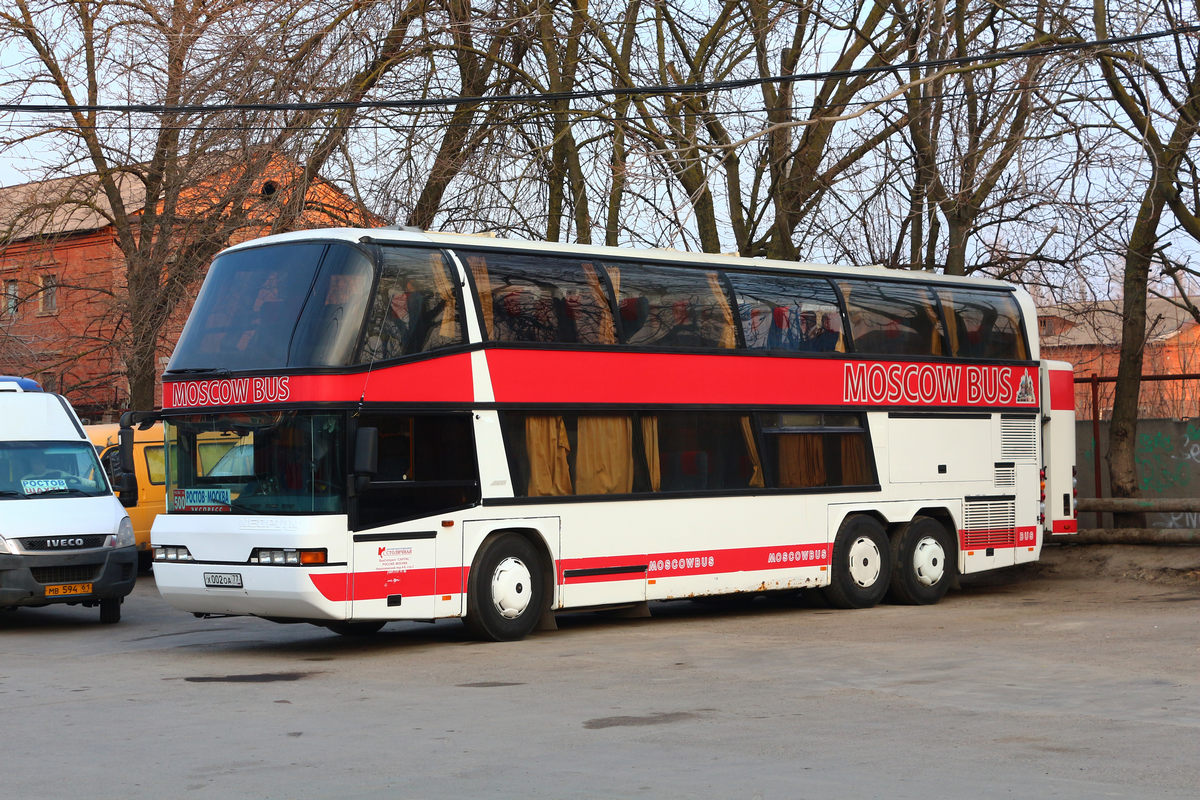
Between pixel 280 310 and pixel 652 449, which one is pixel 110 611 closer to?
pixel 280 310

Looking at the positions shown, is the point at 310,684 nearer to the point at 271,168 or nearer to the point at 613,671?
the point at 613,671

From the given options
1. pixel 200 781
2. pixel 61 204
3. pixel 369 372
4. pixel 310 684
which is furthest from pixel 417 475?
pixel 61 204

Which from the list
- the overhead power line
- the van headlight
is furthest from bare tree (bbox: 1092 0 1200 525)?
the van headlight

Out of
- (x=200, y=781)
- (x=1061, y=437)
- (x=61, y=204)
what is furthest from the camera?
(x=61, y=204)

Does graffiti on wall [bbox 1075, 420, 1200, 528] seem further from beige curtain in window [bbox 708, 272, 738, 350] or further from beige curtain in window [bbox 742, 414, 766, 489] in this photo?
beige curtain in window [bbox 708, 272, 738, 350]

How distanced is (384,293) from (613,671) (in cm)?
388

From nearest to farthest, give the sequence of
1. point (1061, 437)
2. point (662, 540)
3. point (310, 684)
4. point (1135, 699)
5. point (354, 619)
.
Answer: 1. point (1135, 699)
2. point (310, 684)
3. point (354, 619)
4. point (662, 540)
5. point (1061, 437)

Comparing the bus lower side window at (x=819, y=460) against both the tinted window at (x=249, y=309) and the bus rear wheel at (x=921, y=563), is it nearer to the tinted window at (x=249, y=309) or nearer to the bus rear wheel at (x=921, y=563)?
the bus rear wheel at (x=921, y=563)

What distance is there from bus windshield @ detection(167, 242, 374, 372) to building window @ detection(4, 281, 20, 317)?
19.6 m

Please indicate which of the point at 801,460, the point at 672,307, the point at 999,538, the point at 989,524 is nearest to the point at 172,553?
the point at 672,307

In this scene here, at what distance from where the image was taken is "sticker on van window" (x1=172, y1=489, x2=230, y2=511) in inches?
527

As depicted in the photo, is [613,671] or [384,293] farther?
[384,293]

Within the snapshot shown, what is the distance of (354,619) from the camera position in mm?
12977

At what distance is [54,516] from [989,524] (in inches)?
418
